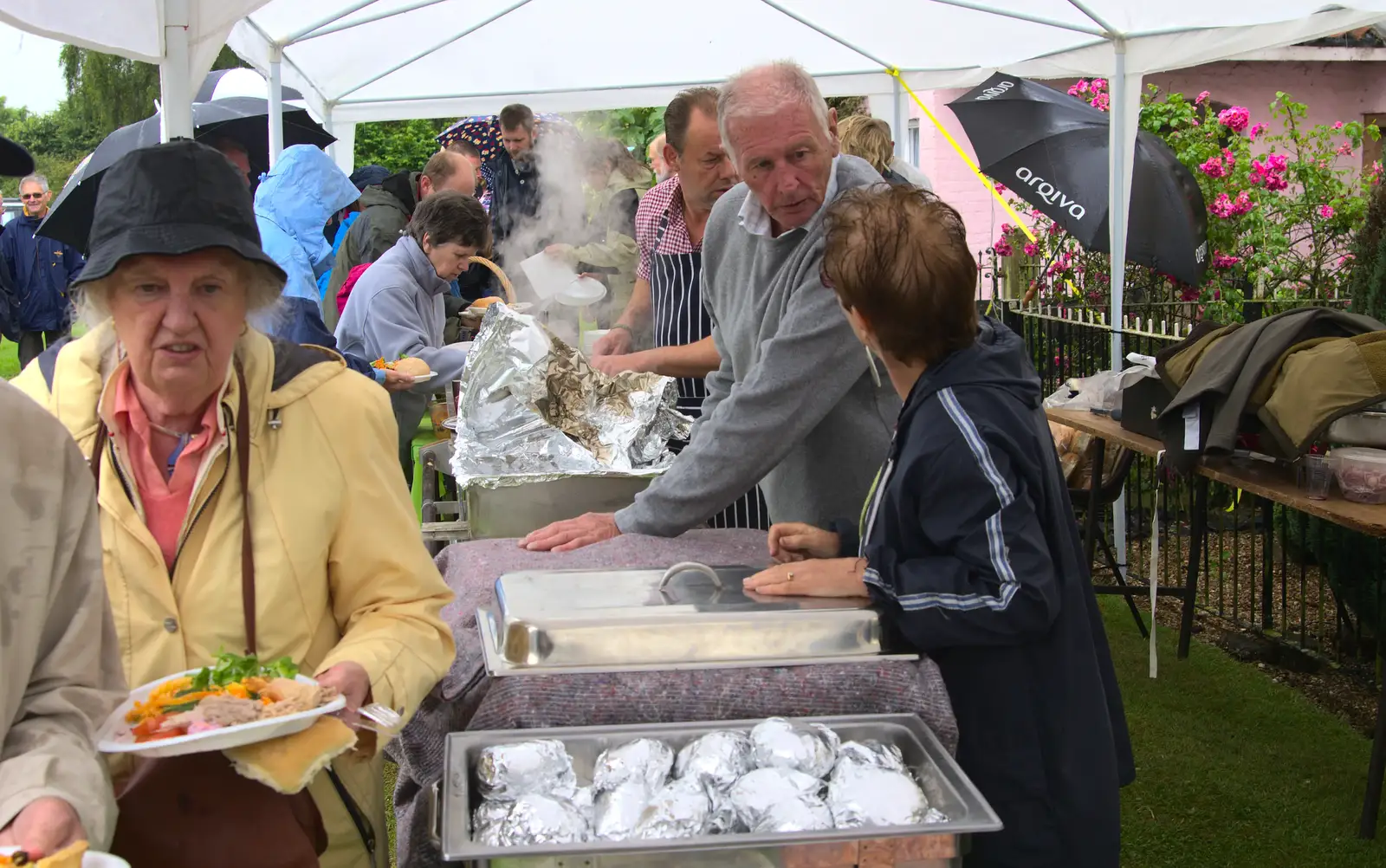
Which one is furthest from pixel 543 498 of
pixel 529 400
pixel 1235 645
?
pixel 1235 645

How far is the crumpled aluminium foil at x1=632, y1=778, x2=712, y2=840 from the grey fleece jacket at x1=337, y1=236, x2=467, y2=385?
10.8ft

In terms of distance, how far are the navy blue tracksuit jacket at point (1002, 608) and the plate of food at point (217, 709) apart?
2.75 feet

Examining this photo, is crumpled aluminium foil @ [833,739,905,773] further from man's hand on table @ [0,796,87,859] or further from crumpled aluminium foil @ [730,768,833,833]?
man's hand on table @ [0,796,87,859]

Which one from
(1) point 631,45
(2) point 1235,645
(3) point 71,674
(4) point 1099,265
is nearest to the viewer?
(3) point 71,674

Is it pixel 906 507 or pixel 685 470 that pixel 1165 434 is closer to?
pixel 685 470

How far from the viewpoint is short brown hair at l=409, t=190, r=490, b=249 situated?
4.88 meters

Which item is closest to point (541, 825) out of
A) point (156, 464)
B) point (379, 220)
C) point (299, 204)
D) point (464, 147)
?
point (156, 464)

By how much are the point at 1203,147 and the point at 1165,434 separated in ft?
16.8

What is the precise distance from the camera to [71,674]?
4.49 feet

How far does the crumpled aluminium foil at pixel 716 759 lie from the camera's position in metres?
1.54

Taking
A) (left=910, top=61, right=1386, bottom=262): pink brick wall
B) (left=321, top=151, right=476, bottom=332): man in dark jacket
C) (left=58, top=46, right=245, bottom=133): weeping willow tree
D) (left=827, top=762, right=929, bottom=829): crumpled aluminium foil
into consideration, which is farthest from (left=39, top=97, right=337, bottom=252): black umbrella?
(left=58, top=46, right=245, bottom=133): weeping willow tree

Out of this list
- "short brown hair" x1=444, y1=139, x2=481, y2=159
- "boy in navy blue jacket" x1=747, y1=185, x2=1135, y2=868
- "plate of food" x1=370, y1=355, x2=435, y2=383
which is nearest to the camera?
"boy in navy blue jacket" x1=747, y1=185, x2=1135, y2=868

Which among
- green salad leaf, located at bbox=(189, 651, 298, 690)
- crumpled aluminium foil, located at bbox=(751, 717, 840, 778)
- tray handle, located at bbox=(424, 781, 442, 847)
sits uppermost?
green salad leaf, located at bbox=(189, 651, 298, 690)

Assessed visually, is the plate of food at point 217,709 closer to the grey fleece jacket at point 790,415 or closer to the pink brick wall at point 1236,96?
the grey fleece jacket at point 790,415
